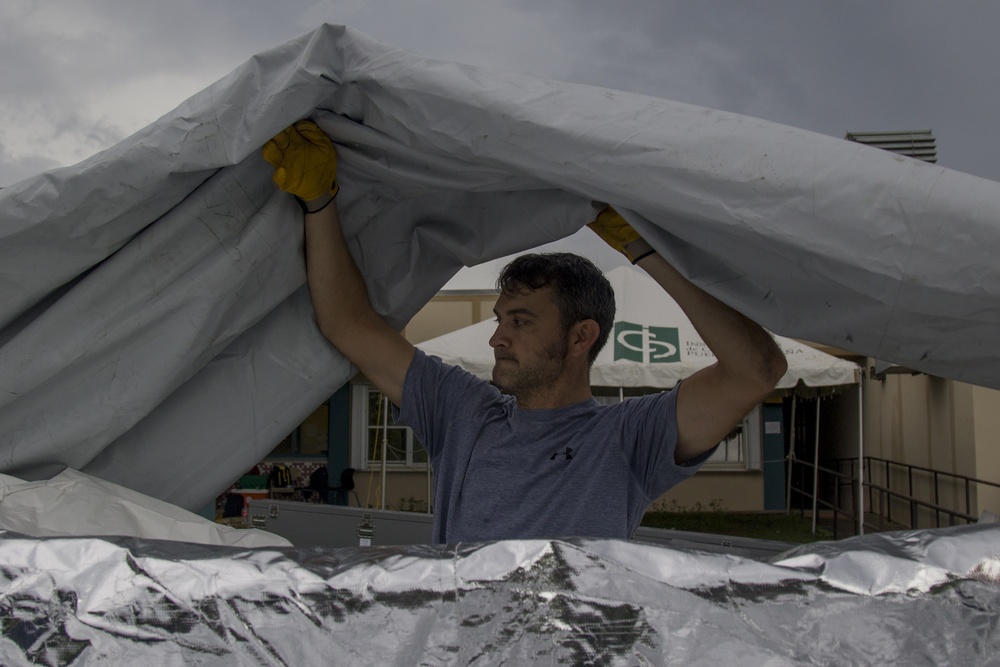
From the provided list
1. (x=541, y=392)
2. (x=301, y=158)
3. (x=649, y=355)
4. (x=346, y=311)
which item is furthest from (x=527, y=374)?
(x=649, y=355)

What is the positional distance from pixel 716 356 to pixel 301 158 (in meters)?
0.91

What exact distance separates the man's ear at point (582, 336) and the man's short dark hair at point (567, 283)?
0.01 m

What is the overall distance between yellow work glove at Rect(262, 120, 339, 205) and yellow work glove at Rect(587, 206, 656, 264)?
55cm

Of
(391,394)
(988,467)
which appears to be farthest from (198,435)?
(988,467)

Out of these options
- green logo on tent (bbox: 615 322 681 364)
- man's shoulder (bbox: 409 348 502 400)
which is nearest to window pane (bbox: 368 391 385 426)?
green logo on tent (bbox: 615 322 681 364)

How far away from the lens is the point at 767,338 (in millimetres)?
1687

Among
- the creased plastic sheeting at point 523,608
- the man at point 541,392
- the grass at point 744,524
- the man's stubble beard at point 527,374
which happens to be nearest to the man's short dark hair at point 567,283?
the man at point 541,392

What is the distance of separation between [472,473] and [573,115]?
0.95m

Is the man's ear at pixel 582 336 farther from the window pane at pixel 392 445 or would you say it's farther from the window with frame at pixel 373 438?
the window pane at pixel 392 445

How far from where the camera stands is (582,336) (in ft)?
6.77

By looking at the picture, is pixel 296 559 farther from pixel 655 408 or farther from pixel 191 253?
pixel 655 408

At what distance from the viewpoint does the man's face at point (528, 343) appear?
6.41 feet

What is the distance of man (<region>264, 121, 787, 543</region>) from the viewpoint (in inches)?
64.7

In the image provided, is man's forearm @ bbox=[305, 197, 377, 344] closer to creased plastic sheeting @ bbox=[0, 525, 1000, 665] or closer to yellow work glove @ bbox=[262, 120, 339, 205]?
yellow work glove @ bbox=[262, 120, 339, 205]
